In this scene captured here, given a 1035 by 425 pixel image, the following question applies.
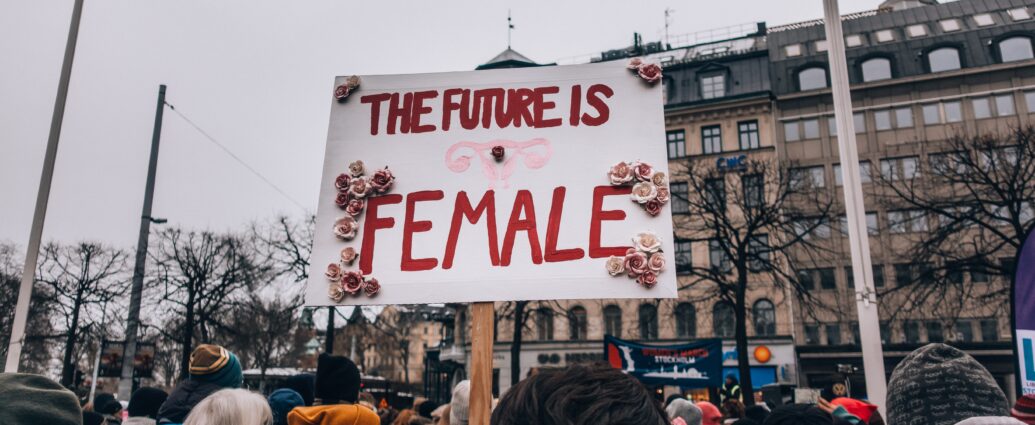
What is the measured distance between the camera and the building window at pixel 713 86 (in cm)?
4022

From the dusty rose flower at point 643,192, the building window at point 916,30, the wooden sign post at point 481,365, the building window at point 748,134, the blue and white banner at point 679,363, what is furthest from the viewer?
the building window at point 916,30

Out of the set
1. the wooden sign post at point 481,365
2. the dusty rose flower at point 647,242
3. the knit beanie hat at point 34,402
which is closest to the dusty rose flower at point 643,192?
the dusty rose flower at point 647,242

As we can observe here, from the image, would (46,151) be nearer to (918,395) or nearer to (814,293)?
(918,395)

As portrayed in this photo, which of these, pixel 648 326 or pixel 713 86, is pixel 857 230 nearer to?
pixel 648 326

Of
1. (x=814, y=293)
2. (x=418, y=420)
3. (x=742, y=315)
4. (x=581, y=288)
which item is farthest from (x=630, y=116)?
(x=814, y=293)

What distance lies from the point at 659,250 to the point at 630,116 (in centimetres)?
87

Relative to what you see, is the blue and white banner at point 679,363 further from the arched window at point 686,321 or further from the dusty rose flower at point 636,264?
the arched window at point 686,321

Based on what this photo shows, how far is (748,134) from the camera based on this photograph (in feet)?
127

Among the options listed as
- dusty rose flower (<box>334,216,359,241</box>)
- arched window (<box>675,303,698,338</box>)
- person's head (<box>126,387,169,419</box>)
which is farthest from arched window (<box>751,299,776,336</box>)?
dusty rose flower (<box>334,216,359,241</box>)

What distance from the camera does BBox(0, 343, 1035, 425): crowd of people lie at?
4.95 ft

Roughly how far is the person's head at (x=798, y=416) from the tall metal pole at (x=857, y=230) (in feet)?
9.36

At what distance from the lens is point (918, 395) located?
9.51 ft

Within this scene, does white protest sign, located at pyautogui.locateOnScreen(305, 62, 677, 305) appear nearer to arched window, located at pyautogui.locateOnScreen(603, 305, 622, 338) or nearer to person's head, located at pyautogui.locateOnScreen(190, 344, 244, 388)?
person's head, located at pyautogui.locateOnScreen(190, 344, 244, 388)

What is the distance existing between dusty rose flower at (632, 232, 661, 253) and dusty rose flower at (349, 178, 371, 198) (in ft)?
5.11
